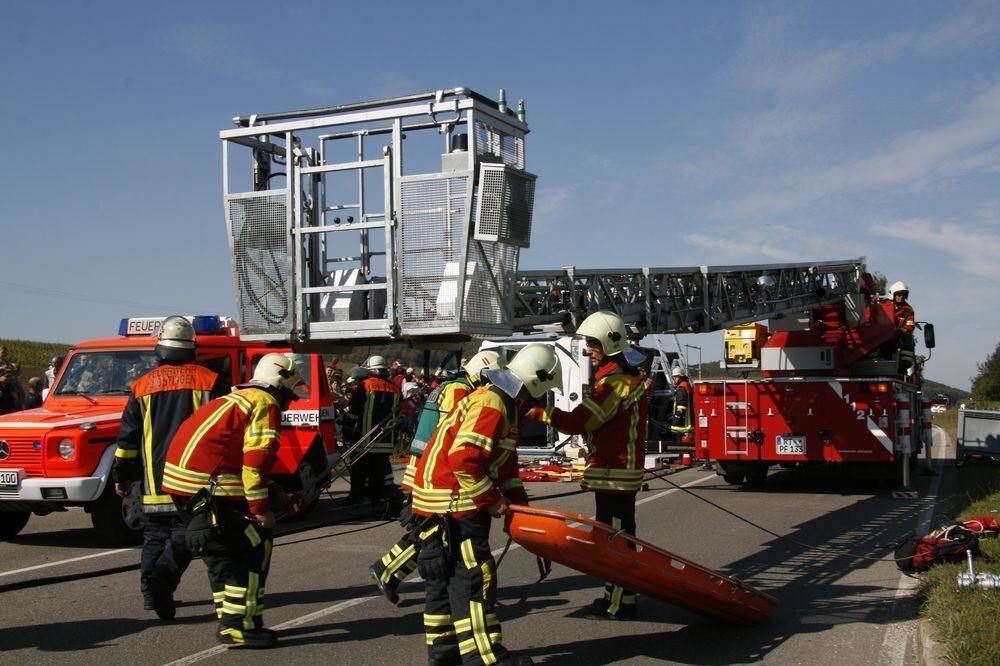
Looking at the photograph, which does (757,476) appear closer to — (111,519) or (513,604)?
(513,604)

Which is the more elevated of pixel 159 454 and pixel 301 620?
pixel 159 454

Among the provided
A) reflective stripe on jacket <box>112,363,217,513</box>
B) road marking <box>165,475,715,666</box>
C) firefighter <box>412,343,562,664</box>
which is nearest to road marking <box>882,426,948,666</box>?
firefighter <box>412,343,562,664</box>

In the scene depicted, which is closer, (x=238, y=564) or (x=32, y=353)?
(x=238, y=564)

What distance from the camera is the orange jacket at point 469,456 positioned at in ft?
17.0

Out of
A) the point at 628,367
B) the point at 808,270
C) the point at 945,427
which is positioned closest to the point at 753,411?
the point at 808,270

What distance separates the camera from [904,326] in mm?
15562

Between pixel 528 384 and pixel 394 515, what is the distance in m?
6.59

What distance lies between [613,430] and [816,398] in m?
7.81

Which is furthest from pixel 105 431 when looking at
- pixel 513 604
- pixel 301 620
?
pixel 513 604

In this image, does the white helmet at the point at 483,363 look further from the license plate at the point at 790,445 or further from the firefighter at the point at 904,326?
the firefighter at the point at 904,326

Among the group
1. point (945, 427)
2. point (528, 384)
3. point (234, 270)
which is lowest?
point (945, 427)

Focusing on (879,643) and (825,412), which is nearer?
(879,643)

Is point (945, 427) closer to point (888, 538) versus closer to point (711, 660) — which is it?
point (888, 538)

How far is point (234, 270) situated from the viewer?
8.09 meters
